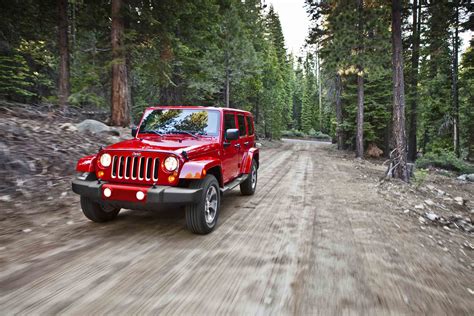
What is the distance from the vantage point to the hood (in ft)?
14.2

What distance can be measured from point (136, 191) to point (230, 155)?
2.26 m

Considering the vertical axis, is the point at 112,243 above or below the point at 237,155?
below

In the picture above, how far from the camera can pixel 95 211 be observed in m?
4.64

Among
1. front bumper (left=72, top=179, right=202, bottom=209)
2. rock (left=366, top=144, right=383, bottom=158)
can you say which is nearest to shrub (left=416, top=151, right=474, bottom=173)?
rock (left=366, top=144, right=383, bottom=158)

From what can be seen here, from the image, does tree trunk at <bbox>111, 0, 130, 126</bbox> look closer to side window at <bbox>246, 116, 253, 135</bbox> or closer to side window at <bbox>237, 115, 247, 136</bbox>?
side window at <bbox>246, 116, 253, 135</bbox>

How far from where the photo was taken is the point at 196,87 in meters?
19.1

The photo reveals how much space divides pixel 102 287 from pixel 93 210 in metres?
1.97

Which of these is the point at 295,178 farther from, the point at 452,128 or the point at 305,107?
the point at 305,107

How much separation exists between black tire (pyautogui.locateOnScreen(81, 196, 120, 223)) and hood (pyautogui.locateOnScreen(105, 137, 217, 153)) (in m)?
0.91

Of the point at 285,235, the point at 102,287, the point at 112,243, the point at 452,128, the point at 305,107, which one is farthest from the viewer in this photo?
the point at 305,107

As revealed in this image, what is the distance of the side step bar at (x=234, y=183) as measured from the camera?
5.28 m

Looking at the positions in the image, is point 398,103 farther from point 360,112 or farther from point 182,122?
point 360,112

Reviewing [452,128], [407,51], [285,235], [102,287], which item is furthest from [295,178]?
[452,128]

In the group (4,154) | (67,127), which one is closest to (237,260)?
(4,154)
